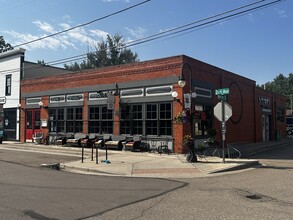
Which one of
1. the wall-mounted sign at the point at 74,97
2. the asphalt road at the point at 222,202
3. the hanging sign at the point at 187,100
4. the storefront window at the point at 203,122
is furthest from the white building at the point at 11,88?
the asphalt road at the point at 222,202

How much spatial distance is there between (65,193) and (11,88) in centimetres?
2387

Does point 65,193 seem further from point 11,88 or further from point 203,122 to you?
point 11,88

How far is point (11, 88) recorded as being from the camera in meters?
30.6

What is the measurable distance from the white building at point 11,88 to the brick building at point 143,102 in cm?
116

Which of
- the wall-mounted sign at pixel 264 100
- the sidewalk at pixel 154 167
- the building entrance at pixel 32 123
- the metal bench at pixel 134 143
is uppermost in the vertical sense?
the wall-mounted sign at pixel 264 100

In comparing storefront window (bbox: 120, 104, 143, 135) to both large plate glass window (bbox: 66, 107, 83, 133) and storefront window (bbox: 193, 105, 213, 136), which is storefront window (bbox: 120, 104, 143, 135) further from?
large plate glass window (bbox: 66, 107, 83, 133)

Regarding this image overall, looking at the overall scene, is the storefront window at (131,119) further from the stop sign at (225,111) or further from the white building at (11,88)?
the white building at (11,88)

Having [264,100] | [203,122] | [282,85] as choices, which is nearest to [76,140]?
[203,122]

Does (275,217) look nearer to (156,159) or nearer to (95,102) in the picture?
(156,159)

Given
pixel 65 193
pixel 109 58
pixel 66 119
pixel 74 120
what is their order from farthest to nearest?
pixel 109 58 → pixel 66 119 → pixel 74 120 → pixel 65 193

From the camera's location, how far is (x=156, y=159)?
678 inches

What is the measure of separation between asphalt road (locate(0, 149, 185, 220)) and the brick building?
6.14m

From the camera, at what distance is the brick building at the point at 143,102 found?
65.0ft

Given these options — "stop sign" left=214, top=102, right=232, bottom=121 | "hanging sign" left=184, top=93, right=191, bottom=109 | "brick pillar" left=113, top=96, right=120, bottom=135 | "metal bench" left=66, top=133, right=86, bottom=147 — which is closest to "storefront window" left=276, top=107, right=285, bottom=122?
"brick pillar" left=113, top=96, right=120, bottom=135
